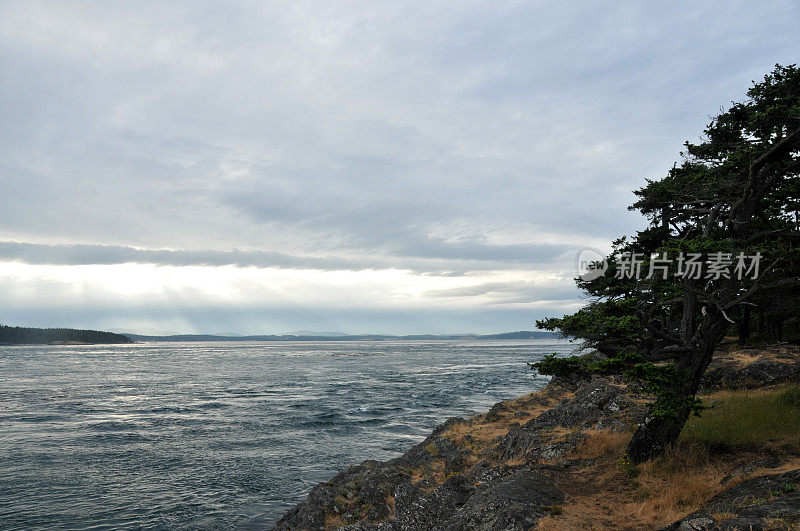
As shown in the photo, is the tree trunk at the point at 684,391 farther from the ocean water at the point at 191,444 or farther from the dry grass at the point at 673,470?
the ocean water at the point at 191,444

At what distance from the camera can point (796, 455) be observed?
35.1 feet

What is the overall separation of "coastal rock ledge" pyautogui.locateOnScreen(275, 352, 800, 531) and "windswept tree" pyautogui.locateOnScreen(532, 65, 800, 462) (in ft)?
6.59

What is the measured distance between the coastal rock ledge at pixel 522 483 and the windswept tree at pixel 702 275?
2008 millimetres

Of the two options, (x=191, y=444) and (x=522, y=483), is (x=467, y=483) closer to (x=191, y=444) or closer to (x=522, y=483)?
(x=522, y=483)

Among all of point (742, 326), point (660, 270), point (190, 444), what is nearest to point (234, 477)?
point (190, 444)

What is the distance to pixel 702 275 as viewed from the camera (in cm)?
1170

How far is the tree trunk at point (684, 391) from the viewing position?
12320mm

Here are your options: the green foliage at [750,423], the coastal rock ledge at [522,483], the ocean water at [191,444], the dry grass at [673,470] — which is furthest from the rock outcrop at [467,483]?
the ocean water at [191,444]

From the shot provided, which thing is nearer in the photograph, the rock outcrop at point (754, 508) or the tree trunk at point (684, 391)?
the rock outcrop at point (754, 508)

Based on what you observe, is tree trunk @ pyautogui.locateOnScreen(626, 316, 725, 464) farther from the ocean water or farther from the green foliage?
the ocean water

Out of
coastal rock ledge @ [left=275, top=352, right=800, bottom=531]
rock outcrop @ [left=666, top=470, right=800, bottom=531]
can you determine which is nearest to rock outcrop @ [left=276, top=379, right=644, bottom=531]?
coastal rock ledge @ [left=275, top=352, right=800, bottom=531]

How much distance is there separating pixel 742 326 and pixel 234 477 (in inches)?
1526

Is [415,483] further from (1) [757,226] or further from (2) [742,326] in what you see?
(2) [742,326]

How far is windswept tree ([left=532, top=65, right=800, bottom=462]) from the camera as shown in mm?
10812
